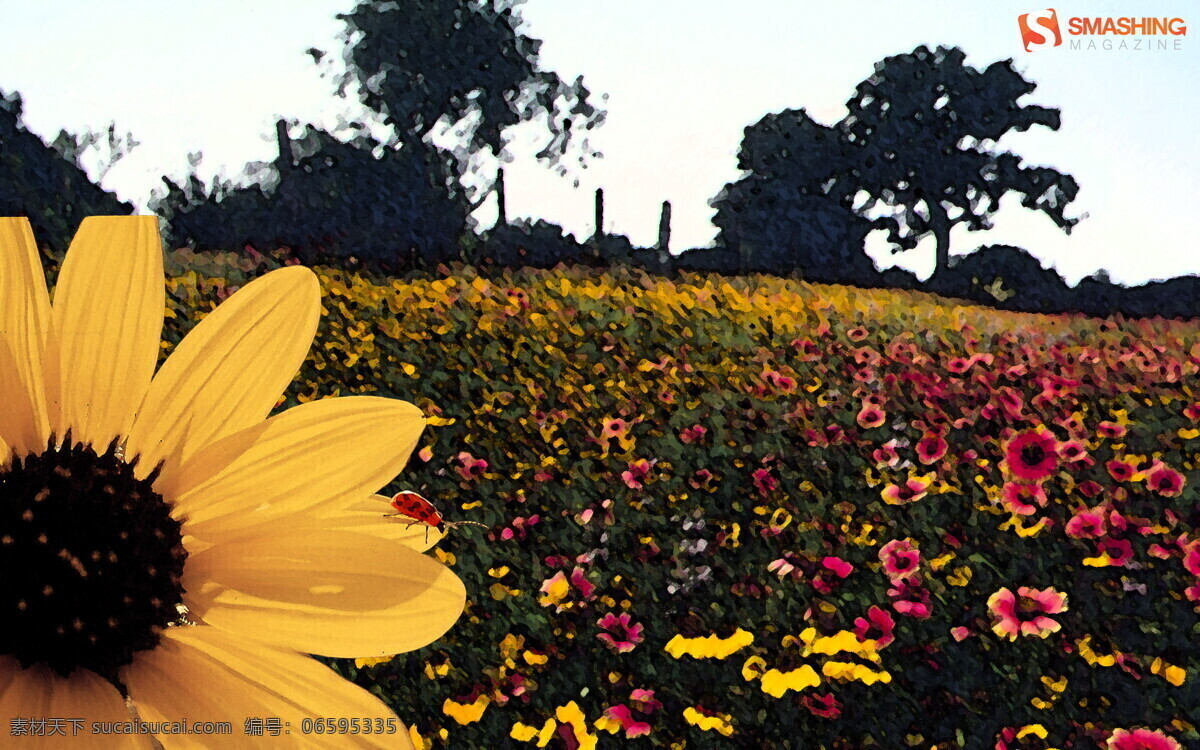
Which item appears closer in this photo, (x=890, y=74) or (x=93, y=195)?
(x=93, y=195)

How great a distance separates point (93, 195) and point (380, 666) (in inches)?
Result: 51.0

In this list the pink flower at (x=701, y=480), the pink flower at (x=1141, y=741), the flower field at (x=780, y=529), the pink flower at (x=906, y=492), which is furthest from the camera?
the pink flower at (x=701, y=480)

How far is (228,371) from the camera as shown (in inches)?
22.2

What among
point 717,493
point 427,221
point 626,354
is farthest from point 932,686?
point 427,221

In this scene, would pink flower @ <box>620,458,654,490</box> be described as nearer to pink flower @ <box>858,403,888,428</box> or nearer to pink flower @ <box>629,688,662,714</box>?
pink flower @ <box>858,403,888,428</box>

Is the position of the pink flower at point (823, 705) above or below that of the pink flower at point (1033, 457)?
below

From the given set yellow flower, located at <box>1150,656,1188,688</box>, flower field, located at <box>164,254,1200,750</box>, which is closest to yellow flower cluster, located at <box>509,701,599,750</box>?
flower field, located at <box>164,254,1200,750</box>

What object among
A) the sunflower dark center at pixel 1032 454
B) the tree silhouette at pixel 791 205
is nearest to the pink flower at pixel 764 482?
the sunflower dark center at pixel 1032 454

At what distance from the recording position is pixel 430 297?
5.37 meters

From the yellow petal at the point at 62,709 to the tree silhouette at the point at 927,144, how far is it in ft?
44.3

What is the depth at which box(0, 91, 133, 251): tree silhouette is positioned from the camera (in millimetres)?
2188

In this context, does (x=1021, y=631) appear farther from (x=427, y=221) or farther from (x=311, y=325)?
(x=427, y=221)

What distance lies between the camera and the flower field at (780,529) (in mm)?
2430

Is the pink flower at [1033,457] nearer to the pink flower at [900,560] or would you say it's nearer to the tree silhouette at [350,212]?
the pink flower at [900,560]
